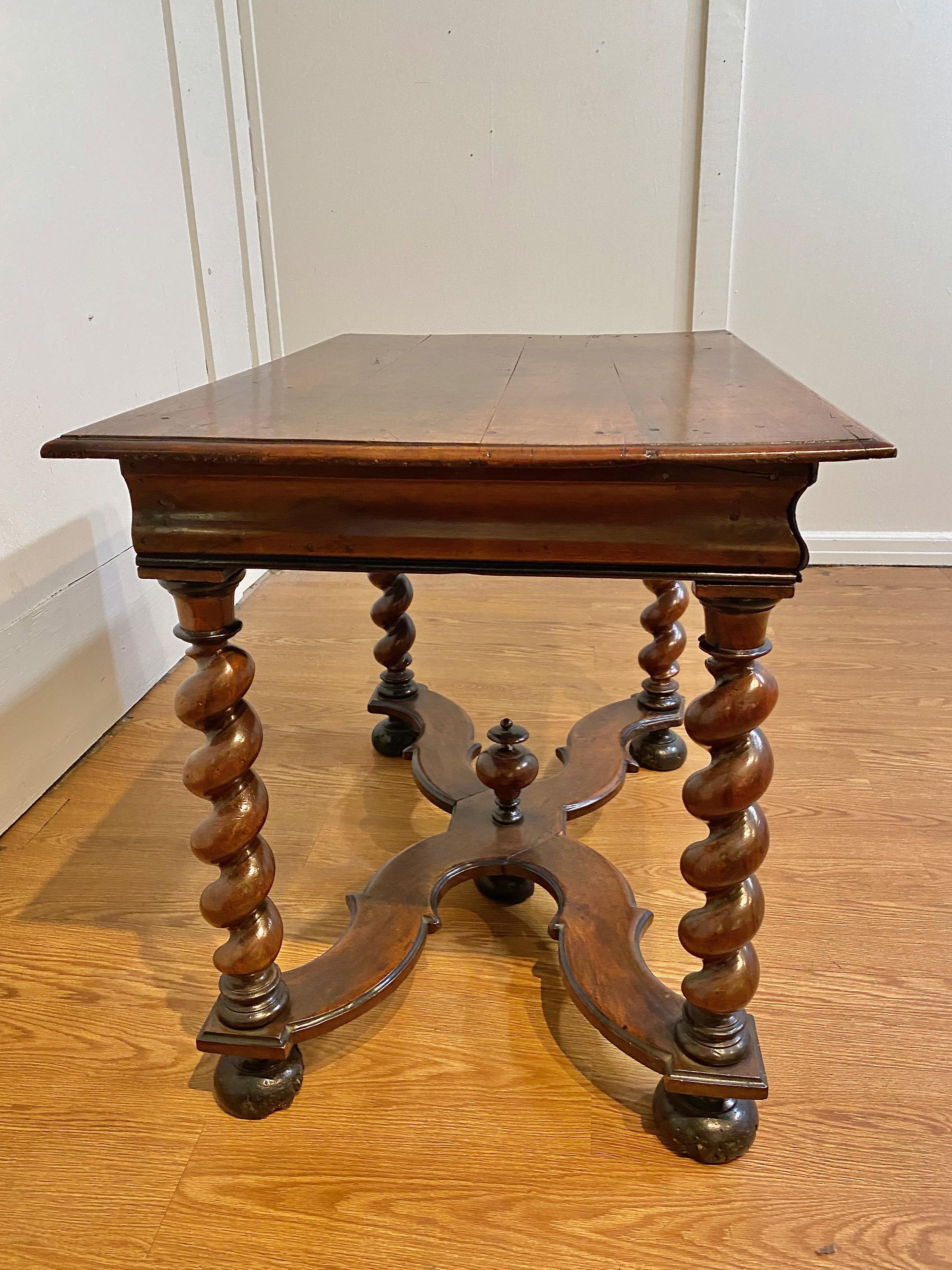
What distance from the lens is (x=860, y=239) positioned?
2.42 m

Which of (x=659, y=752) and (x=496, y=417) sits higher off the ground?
(x=496, y=417)

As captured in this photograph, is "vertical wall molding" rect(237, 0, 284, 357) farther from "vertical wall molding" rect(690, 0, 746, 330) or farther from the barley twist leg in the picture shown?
the barley twist leg

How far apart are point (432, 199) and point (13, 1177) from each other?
2.42 metres

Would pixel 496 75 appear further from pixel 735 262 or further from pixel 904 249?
pixel 904 249

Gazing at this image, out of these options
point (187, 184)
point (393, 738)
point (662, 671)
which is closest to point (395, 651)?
point (393, 738)

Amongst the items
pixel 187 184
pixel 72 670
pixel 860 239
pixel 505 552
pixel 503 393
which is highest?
pixel 187 184

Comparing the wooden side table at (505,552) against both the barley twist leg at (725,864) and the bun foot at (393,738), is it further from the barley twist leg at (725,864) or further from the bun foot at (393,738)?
the bun foot at (393,738)

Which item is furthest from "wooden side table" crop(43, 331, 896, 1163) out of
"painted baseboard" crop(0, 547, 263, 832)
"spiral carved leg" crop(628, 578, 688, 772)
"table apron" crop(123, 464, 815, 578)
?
"painted baseboard" crop(0, 547, 263, 832)

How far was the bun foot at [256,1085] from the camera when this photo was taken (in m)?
1.02

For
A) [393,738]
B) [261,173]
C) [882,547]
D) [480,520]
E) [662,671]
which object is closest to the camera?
[480,520]

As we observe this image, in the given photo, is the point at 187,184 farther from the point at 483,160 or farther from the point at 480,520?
the point at 480,520

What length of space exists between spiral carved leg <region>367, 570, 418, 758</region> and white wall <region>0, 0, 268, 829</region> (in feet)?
2.01

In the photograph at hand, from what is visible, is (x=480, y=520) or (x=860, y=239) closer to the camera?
(x=480, y=520)

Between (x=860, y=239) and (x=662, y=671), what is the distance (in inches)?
61.0
